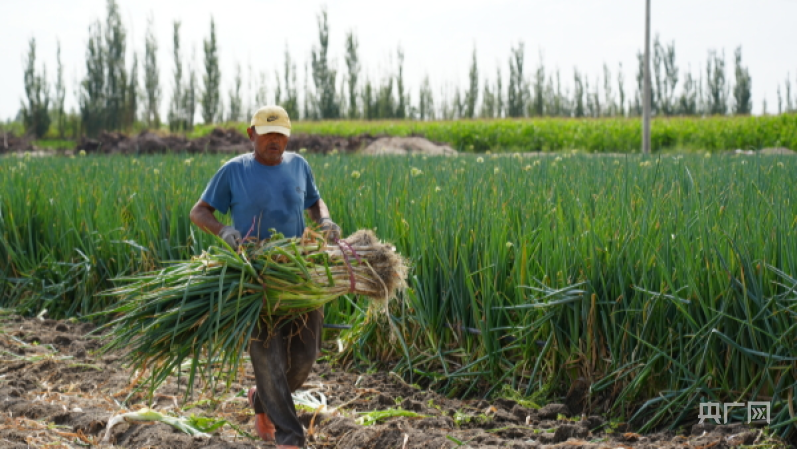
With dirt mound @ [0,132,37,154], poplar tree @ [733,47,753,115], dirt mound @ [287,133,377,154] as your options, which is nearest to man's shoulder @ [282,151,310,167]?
dirt mound @ [287,133,377,154]

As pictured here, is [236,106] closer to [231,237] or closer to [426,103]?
[426,103]

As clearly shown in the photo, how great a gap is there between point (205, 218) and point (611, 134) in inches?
1031

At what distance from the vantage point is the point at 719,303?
334 cm

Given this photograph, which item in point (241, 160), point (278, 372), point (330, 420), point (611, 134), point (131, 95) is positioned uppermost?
point (131, 95)

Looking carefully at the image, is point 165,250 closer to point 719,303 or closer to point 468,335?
point 468,335

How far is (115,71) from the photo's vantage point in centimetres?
3419

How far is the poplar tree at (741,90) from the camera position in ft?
119

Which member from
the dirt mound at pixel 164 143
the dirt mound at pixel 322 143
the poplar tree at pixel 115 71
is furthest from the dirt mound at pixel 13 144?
the dirt mound at pixel 322 143

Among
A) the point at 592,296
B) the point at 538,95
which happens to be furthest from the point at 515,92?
the point at 592,296

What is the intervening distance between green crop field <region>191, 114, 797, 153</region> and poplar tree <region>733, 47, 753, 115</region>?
30.4ft

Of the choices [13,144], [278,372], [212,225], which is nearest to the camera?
[278,372]

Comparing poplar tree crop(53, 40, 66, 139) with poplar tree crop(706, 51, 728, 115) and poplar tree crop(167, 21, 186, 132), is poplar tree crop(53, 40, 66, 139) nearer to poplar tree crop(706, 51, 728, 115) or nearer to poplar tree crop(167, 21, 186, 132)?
poplar tree crop(167, 21, 186, 132)

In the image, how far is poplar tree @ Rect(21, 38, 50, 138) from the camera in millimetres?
32938

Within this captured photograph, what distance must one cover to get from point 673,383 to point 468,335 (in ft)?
3.62
